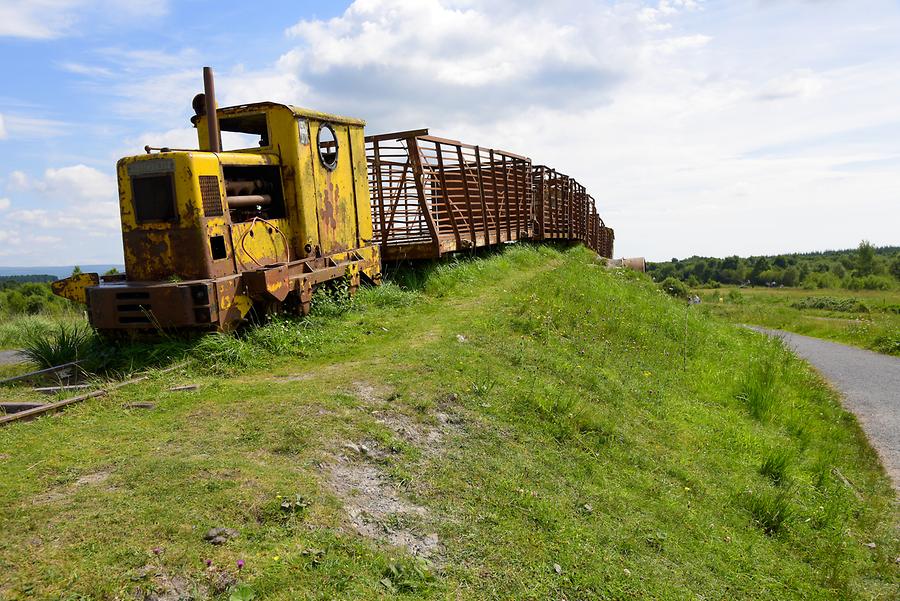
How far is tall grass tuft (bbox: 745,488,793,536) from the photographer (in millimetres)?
6102

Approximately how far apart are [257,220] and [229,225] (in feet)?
1.79

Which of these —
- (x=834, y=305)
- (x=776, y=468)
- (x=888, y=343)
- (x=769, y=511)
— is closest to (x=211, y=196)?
(x=769, y=511)

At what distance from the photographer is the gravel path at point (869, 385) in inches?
395

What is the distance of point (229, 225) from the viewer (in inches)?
290

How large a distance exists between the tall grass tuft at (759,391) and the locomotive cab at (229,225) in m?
6.48

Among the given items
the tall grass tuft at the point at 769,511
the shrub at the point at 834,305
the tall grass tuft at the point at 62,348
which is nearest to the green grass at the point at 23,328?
the tall grass tuft at the point at 62,348

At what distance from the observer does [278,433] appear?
4.69 meters

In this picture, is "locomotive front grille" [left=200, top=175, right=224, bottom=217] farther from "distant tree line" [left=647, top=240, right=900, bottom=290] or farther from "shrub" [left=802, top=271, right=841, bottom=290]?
"shrub" [left=802, top=271, right=841, bottom=290]

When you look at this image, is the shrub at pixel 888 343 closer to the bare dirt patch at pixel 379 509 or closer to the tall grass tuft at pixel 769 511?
the tall grass tuft at pixel 769 511

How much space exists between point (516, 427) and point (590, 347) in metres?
3.70

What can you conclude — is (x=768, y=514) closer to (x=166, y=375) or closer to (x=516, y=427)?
(x=516, y=427)

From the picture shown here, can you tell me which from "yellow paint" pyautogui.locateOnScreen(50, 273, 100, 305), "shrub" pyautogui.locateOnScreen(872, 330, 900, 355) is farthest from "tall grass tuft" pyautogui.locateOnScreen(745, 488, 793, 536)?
"shrub" pyautogui.locateOnScreen(872, 330, 900, 355)

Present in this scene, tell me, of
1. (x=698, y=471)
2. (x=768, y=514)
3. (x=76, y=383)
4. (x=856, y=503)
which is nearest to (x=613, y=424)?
(x=698, y=471)

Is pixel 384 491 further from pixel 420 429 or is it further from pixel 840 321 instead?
pixel 840 321
